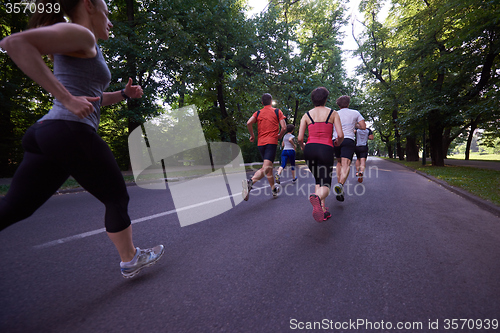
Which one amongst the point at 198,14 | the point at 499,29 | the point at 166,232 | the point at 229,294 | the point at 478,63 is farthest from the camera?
the point at 198,14

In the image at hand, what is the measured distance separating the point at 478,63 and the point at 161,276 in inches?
612

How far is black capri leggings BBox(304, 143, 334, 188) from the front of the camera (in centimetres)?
369

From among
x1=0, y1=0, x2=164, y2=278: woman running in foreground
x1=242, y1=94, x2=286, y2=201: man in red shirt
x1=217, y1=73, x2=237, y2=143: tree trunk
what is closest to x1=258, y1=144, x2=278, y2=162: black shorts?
x1=242, y1=94, x2=286, y2=201: man in red shirt

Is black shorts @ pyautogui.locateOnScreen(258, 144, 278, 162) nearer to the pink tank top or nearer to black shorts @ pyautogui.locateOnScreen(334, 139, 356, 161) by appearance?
black shorts @ pyautogui.locateOnScreen(334, 139, 356, 161)

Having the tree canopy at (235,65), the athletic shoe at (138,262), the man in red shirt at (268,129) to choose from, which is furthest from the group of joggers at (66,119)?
the tree canopy at (235,65)

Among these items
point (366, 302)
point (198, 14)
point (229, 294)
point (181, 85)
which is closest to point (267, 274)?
point (229, 294)

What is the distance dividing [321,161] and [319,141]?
0.32 meters

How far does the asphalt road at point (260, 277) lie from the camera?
1.65 m

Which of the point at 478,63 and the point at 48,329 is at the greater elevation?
the point at 478,63

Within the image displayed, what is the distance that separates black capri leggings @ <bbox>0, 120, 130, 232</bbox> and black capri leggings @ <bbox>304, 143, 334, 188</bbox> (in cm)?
285

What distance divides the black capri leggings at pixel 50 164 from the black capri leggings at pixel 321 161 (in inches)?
112

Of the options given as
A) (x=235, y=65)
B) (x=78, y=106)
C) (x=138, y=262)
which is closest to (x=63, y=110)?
(x=78, y=106)

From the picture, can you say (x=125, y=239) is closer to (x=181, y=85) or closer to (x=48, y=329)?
(x=48, y=329)

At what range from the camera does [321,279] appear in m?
2.17
